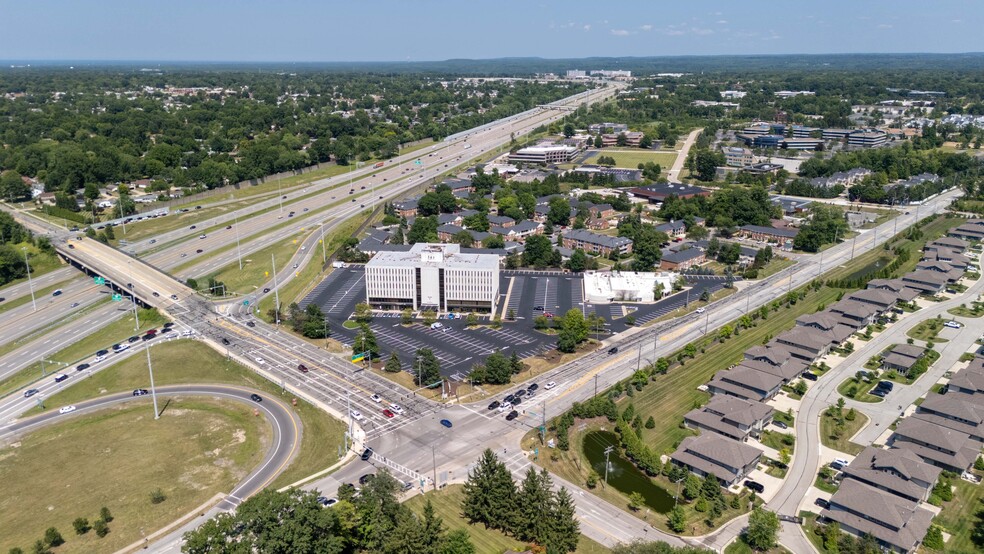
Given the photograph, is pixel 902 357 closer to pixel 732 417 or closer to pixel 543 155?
pixel 732 417

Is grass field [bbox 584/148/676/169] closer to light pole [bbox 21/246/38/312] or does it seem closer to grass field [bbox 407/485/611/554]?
light pole [bbox 21/246/38/312]

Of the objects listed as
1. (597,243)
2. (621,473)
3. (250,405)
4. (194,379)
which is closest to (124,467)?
(250,405)

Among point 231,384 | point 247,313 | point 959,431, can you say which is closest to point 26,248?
point 247,313

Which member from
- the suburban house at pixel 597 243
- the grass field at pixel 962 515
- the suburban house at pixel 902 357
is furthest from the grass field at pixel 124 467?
the suburban house at pixel 597 243

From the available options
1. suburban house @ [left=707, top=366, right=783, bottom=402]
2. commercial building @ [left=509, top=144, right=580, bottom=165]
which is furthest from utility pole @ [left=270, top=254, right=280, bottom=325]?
commercial building @ [left=509, top=144, right=580, bottom=165]

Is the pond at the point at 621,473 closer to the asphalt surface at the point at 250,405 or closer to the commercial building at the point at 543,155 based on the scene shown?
the asphalt surface at the point at 250,405

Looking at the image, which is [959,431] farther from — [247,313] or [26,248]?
[26,248]
